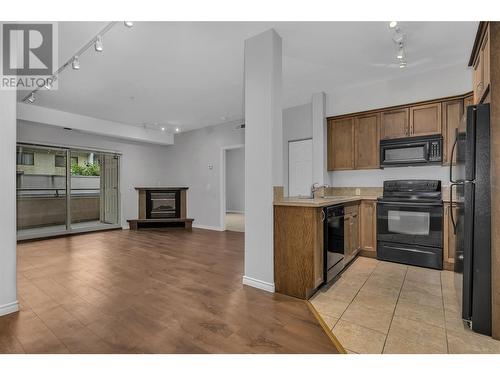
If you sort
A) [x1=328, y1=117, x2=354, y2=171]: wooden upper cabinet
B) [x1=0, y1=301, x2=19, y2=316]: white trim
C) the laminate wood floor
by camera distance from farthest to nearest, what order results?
[x1=328, y1=117, x2=354, y2=171]: wooden upper cabinet < [x1=0, y1=301, x2=19, y2=316]: white trim < the laminate wood floor

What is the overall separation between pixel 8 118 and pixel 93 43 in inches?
51.0

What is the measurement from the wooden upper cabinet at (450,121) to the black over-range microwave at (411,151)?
57mm

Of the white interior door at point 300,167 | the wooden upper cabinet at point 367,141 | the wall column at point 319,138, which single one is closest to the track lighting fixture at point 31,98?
the white interior door at point 300,167

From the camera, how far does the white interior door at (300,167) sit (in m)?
4.84

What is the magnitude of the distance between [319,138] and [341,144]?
0.40 m

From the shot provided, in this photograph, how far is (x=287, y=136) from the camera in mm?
5160

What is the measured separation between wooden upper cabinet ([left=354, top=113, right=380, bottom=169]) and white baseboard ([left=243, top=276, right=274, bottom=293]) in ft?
8.75

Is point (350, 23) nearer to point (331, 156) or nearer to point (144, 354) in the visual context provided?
point (331, 156)

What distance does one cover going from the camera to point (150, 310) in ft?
7.22

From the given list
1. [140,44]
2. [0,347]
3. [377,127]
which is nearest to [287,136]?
[377,127]

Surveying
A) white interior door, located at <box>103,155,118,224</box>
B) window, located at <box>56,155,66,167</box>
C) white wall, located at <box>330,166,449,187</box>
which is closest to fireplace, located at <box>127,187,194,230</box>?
white interior door, located at <box>103,155,118,224</box>

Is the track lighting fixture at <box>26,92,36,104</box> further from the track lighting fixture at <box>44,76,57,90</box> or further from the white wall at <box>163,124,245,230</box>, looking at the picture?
the white wall at <box>163,124,245,230</box>

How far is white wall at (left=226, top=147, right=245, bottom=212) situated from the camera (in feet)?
35.0

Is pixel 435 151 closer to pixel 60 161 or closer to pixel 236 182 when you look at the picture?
pixel 60 161
